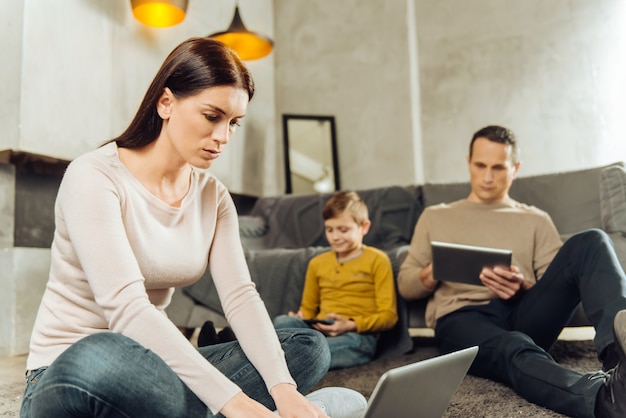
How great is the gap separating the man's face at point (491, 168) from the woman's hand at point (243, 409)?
132 centimetres

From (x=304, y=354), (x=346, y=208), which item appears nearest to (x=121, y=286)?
(x=304, y=354)

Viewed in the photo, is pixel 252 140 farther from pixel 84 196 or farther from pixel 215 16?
pixel 84 196

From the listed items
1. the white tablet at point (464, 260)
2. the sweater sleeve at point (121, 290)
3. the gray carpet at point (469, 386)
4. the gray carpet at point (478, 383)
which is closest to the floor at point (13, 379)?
the gray carpet at point (469, 386)

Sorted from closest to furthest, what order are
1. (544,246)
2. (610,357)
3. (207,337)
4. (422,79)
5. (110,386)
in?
1. (110,386)
2. (610,357)
3. (207,337)
4. (544,246)
5. (422,79)

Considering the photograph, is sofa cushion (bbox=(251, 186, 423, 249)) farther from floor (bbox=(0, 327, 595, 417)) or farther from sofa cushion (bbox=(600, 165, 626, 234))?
sofa cushion (bbox=(600, 165, 626, 234))

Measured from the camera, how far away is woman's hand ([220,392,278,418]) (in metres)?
0.79

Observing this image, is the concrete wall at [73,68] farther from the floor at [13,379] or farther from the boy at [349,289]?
the boy at [349,289]

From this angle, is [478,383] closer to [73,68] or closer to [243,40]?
[73,68]

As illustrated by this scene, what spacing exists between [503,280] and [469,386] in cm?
32

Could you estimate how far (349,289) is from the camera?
6.66 ft

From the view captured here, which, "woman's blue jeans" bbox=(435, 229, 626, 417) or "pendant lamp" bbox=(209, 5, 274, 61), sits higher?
"pendant lamp" bbox=(209, 5, 274, 61)

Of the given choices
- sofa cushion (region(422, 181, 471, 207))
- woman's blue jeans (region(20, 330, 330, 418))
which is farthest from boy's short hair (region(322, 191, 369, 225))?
woman's blue jeans (region(20, 330, 330, 418))

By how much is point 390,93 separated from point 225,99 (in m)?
3.00

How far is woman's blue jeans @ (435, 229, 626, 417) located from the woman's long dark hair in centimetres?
89
